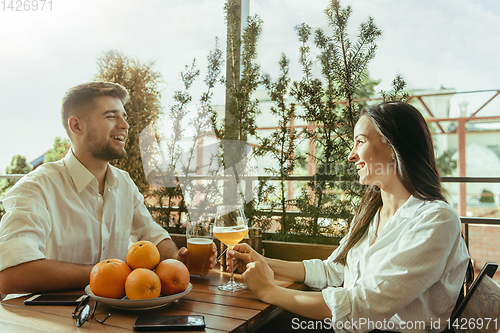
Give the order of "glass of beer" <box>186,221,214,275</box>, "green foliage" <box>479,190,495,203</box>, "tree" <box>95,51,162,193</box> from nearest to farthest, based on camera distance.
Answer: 1. "glass of beer" <box>186,221,214,275</box>
2. "tree" <box>95,51,162,193</box>
3. "green foliage" <box>479,190,495,203</box>

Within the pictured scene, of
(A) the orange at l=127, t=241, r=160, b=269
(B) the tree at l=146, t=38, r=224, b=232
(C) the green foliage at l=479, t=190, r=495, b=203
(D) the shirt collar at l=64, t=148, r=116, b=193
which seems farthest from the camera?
(C) the green foliage at l=479, t=190, r=495, b=203

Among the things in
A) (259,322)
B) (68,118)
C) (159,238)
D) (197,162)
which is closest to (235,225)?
(259,322)

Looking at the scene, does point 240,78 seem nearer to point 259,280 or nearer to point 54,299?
point 259,280

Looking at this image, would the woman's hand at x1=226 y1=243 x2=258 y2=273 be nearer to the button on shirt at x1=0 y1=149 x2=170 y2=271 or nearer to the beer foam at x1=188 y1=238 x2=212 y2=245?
the beer foam at x1=188 y1=238 x2=212 y2=245

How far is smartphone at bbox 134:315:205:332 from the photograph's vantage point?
842 mm

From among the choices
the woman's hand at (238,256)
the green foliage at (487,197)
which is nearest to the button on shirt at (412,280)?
the woman's hand at (238,256)

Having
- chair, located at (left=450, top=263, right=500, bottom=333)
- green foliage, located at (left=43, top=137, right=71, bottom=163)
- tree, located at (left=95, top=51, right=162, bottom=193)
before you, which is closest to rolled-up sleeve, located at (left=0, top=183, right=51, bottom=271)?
tree, located at (left=95, top=51, right=162, bottom=193)

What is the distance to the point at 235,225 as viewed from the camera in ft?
4.37

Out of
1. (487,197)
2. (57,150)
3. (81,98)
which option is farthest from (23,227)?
(487,197)

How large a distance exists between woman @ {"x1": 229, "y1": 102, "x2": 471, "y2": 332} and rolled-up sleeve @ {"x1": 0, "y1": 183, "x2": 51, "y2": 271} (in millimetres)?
728

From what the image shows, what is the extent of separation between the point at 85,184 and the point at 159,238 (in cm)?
46

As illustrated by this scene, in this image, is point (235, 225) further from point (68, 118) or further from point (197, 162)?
point (197, 162)

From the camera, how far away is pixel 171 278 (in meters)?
1.06

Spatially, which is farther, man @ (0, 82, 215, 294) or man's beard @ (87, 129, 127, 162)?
man's beard @ (87, 129, 127, 162)
